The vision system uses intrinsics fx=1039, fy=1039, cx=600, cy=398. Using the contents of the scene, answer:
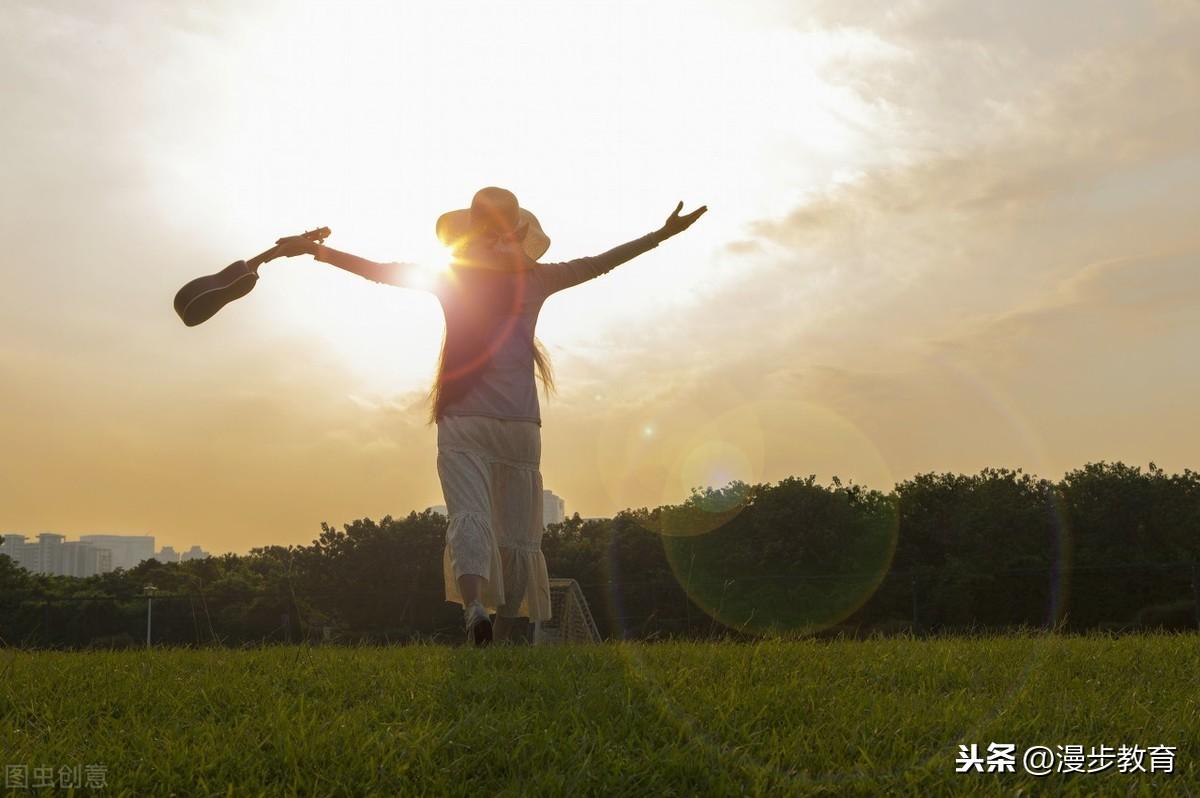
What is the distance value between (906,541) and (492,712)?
42.9 meters

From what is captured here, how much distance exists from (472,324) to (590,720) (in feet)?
12.0

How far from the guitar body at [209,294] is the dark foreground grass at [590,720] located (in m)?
2.16

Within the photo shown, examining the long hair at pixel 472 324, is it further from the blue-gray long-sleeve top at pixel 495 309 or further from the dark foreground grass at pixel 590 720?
the dark foreground grass at pixel 590 720

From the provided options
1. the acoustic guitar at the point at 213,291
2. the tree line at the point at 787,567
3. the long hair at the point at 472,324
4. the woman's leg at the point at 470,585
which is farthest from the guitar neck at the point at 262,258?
the tree line at the point at 787,567

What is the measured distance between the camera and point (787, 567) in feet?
141

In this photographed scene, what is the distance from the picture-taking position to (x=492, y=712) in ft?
13.3

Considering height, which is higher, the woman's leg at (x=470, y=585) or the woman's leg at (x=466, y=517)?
the woman's leg at (x=466, y=517)

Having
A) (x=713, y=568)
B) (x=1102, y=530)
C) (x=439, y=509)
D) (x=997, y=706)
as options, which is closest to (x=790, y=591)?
(x=713, y=568)

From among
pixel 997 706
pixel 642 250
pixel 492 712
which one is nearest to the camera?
pixel 492 712

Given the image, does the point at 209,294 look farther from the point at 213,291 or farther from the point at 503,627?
the point at 503,627

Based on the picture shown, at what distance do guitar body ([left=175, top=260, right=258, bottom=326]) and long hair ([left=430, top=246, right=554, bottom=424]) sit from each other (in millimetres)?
1343

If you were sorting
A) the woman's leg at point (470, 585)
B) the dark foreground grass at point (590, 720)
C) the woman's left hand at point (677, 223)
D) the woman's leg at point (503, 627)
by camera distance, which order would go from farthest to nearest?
the woman's left hand at point (677, 223)
the woman's leg at point (503, 627)
the woman's leg at point (470, 585)
the dark foreground grass at point (590, 720)

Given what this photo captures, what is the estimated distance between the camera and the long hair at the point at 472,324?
6.93m

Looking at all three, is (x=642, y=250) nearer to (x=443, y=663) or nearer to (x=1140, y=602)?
(x=443, y=663)
